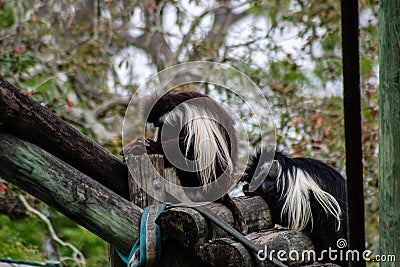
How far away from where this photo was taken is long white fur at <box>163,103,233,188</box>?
2.26 meters

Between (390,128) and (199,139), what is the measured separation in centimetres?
108

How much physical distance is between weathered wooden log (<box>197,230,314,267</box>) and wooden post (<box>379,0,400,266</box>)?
1.21ft

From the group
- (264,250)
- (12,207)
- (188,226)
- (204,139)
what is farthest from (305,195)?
(12,207)

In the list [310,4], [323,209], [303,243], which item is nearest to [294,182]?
[323,209]

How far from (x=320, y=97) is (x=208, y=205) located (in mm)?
3299

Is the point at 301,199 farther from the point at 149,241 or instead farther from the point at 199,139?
the point at 149,241

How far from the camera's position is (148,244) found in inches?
66.4

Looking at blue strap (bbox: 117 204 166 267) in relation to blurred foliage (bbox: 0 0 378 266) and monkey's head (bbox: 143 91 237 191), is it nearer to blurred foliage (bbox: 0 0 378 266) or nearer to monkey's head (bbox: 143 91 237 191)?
monkey's head (bbox: 143 91 237 191)

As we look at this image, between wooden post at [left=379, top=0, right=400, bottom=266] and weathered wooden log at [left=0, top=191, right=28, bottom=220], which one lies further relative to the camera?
weathered wooden log at [left=0, top=191, right=28, bottom=220]

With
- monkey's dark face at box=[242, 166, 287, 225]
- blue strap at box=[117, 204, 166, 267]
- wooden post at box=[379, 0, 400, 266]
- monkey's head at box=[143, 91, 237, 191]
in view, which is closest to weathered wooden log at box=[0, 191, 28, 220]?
monkey's head at box=[143, 91, 237, 191]

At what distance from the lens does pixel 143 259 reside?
169 centimetres

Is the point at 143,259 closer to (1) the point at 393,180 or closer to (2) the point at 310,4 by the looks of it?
(1) the point at 393,180

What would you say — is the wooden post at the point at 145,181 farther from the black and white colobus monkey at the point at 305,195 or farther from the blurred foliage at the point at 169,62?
the blurred foliage at the point at 169,62

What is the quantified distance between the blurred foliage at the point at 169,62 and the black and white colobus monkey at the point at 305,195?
7.10 ft
